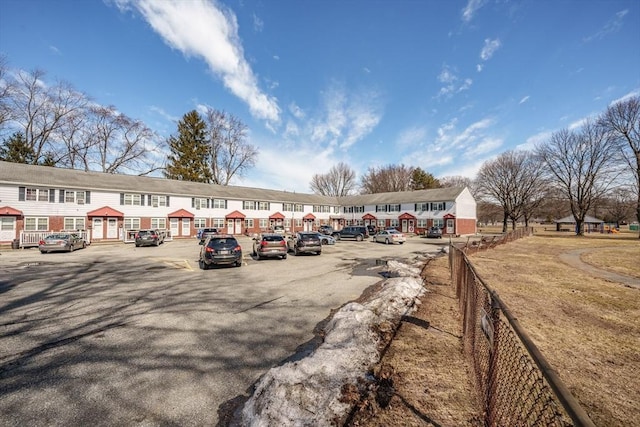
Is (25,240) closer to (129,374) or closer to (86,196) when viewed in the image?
(86,196)

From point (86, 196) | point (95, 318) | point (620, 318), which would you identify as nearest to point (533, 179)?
point (620, 318)

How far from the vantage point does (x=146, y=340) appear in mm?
5652

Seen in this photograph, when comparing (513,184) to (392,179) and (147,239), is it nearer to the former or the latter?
(392,179)

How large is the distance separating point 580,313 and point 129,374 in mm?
10280

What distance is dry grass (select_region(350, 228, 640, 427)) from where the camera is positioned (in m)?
3.49

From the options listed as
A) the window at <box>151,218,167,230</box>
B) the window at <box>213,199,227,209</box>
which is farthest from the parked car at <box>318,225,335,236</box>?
the window at <box>151,218,167,230</box>

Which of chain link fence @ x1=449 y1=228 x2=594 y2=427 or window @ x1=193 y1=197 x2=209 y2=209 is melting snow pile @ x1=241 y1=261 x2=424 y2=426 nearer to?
chain link fence @ x1=449 y1=228 x2=594 y2=427

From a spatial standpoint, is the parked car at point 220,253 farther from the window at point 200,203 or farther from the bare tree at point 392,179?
the bare tree at point 392,179

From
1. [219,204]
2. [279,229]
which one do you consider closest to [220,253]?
[219,204]

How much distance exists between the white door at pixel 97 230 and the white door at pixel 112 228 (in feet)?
2.08

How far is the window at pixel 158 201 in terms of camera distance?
112 feet

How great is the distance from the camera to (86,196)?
2964cm

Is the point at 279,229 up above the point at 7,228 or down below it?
below

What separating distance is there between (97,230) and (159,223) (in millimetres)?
6040
